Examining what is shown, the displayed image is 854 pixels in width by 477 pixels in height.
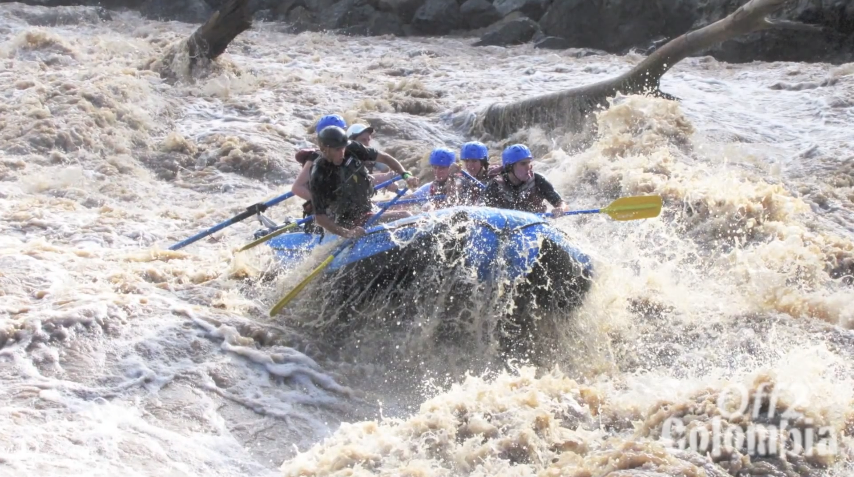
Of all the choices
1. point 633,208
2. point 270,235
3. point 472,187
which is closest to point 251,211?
point 270,235

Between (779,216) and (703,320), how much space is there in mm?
2331

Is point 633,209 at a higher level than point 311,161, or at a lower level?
lower

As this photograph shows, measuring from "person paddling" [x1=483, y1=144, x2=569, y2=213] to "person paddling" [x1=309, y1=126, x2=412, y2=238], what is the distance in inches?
41.7

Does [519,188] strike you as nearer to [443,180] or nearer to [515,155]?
[515,155]

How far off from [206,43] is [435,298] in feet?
28.9

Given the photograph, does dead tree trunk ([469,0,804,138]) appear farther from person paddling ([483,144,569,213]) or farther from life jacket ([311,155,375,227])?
life jacket ([311,155,375,227])

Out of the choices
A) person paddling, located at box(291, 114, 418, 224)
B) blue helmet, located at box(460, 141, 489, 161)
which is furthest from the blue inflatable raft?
blue helmet, located at box(460, 141, 489, 161)

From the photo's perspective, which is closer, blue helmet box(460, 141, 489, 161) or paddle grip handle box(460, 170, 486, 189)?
paddle grip handle box(460, 170, 486, 189)

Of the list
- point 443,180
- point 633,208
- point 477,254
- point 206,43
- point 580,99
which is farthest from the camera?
point 206,43

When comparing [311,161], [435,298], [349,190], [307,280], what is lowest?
[435,298]

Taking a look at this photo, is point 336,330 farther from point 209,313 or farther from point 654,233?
point 654,233

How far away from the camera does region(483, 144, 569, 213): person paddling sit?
6777 millimetres

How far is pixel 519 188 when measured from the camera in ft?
22.4

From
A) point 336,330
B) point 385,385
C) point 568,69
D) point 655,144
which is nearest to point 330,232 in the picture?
point 336,330
